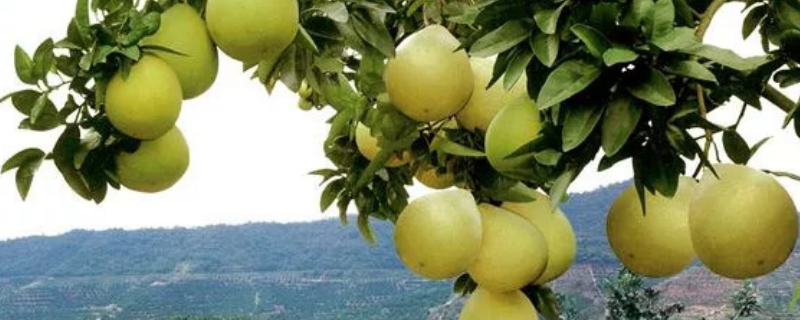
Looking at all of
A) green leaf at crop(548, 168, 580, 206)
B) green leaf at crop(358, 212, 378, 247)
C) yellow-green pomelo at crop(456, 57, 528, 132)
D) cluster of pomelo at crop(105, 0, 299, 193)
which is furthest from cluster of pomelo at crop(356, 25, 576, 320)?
green leaf at crop(358, 212, 378, 247)

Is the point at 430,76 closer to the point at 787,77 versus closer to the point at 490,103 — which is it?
the point at 490,103

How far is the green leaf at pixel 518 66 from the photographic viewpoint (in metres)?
1.36

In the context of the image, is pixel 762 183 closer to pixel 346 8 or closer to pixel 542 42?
pixel 542 42

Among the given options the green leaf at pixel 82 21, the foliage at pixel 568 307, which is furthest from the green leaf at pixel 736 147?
the foliage at pixel 568 307

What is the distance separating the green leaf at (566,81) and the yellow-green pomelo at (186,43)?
0.63 meters

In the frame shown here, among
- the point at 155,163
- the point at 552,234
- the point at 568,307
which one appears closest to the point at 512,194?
the point at 552,234

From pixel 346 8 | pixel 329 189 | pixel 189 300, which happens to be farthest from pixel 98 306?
pixel 346 8

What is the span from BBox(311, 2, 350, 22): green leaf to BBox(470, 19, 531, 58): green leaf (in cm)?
42

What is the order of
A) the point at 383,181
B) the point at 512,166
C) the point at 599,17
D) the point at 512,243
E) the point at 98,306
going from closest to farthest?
the point at 599,17
the point at 512,166
the point at 512,243
the point at 383,181
the point at 98,306

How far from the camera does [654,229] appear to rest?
1.53 meters

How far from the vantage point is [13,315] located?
43.2 ft

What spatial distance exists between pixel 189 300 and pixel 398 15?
34.4ft

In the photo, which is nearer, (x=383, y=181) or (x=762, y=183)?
(x=762, y=183)

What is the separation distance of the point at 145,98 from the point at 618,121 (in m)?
0.73
